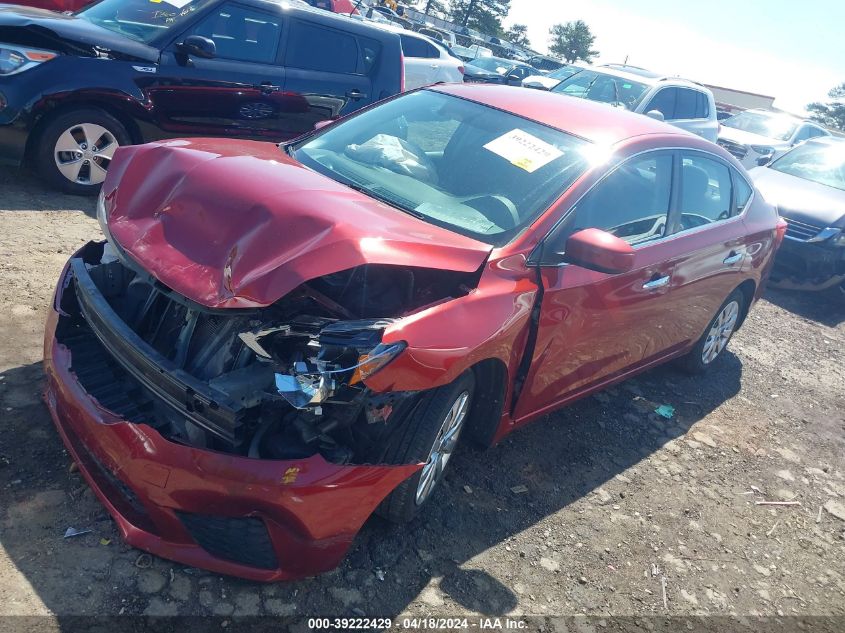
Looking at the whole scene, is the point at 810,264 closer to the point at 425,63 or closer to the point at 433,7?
the point at 425,63

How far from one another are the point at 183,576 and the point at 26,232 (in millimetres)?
3478

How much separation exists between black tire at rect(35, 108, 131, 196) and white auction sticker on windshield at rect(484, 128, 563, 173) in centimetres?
367

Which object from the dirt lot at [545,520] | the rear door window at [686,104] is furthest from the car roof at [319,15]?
the rear door window at [686,104]

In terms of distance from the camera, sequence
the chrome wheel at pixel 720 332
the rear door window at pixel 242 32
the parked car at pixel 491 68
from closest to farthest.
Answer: the chrome wheel at pixel 720 332 → the rear door window at pixel 242 32 → the parked car at pixel 491 68

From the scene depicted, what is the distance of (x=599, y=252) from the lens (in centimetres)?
305

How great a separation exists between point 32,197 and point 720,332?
5606 mm

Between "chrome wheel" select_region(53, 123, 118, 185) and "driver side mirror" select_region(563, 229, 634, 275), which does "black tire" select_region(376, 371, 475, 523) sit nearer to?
"driver side mirror" select_region(563, 229, 634, 275)

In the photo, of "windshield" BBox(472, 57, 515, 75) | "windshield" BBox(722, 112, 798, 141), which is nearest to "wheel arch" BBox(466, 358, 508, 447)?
"windshield" BBox(722, 112, 798, 141)

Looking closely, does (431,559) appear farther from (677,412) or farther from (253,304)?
(677,412)

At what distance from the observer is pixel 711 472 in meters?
4.32

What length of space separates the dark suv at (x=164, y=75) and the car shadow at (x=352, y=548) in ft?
9.53

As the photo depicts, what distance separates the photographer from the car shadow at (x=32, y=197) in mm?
5445

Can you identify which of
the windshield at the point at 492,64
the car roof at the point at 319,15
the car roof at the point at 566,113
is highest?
the car roof at the point at 319,15

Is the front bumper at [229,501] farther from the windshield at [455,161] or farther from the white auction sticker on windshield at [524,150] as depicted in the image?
the white auction sticker on windshield at [524,150]
